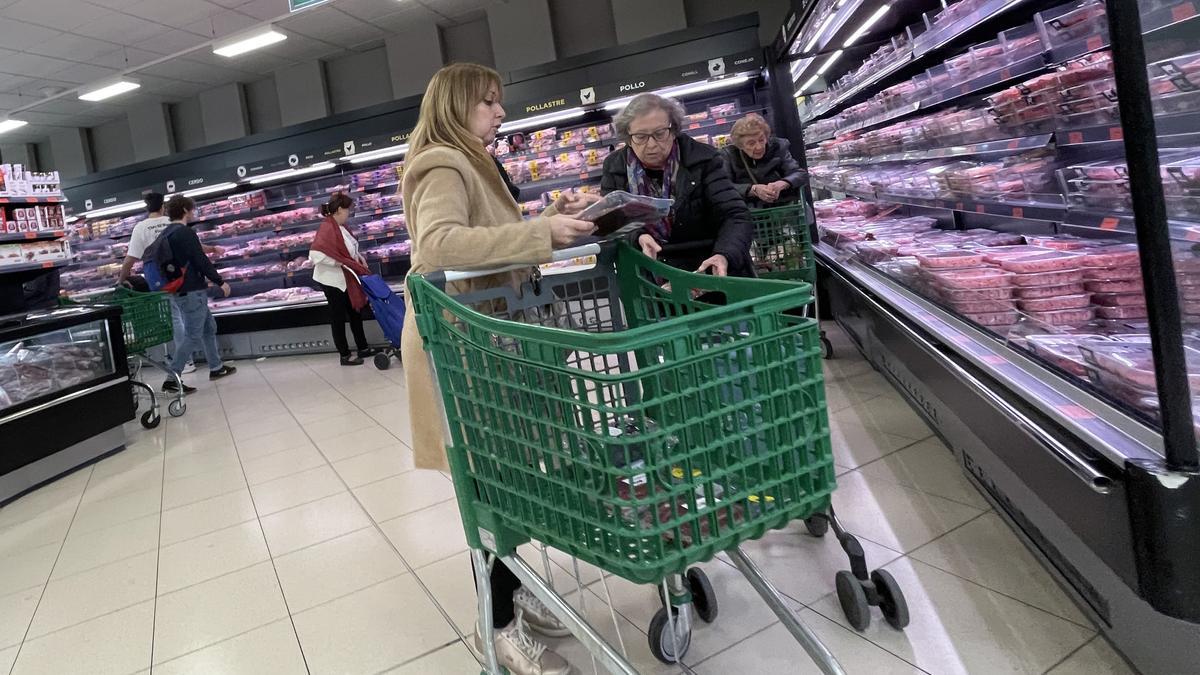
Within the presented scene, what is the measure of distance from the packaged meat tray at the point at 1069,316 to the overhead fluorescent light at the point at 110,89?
34.8 feet

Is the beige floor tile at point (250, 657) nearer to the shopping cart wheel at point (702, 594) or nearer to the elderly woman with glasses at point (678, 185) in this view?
the shopping cart wheel at point (702, 594)

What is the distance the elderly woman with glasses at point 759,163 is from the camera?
156 inches

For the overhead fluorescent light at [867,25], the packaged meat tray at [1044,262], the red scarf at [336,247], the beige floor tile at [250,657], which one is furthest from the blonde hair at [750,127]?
the red scarf at [336,247]

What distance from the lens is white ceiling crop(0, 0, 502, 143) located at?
7.26m

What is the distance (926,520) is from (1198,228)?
127 cm

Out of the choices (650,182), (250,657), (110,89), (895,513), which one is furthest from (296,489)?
(110,89)

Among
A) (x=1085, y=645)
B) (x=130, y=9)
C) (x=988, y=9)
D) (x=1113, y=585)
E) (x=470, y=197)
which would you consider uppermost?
(x=130, y=9)

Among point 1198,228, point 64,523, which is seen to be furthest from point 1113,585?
point 64,523

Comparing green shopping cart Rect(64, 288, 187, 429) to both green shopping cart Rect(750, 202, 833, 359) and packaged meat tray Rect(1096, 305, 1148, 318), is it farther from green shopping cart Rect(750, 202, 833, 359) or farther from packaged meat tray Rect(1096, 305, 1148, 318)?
packaged meat tray Rect(1096, 305, 1148, 318)

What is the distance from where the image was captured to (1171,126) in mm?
1267

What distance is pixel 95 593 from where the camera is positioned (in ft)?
8.61

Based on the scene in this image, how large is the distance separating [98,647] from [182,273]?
5.06m

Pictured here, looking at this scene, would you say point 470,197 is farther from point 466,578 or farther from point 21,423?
point 21,423

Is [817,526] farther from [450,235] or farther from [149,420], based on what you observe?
[149,420]
